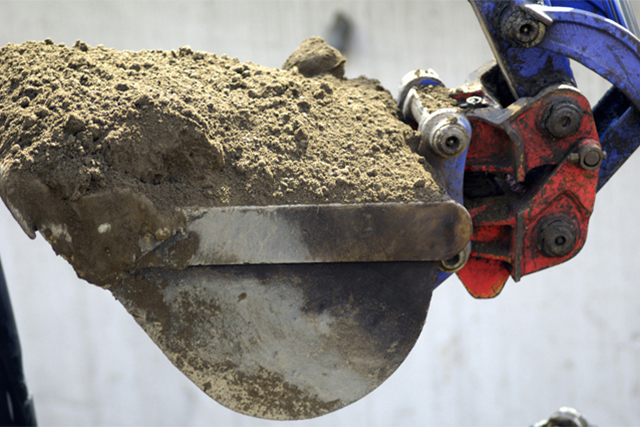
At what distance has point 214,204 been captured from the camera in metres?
0.97

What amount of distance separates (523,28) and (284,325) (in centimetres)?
76

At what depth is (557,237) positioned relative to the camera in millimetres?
1203

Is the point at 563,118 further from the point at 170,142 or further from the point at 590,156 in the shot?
the point at 170,142

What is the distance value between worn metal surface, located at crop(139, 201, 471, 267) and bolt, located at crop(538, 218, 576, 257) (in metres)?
0.26

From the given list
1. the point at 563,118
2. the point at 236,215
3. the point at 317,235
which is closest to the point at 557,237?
the point at 563,118

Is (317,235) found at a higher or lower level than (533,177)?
lower

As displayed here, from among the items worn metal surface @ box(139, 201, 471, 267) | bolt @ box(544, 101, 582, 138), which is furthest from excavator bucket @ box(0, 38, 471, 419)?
bolt @ box(544, 101, 582, 138)

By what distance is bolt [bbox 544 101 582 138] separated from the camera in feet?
3.75

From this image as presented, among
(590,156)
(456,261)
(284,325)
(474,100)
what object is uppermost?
(474,100)

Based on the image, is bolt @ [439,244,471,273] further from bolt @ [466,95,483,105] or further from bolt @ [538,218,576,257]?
bolt @ [466,95,483,105]

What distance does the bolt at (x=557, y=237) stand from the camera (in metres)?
1.20

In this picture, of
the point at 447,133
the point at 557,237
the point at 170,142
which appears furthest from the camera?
the point at 557,237

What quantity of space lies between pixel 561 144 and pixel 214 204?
742mm

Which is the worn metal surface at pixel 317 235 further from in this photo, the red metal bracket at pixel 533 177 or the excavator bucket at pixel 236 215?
the red metal bracket at pixel 533 177
